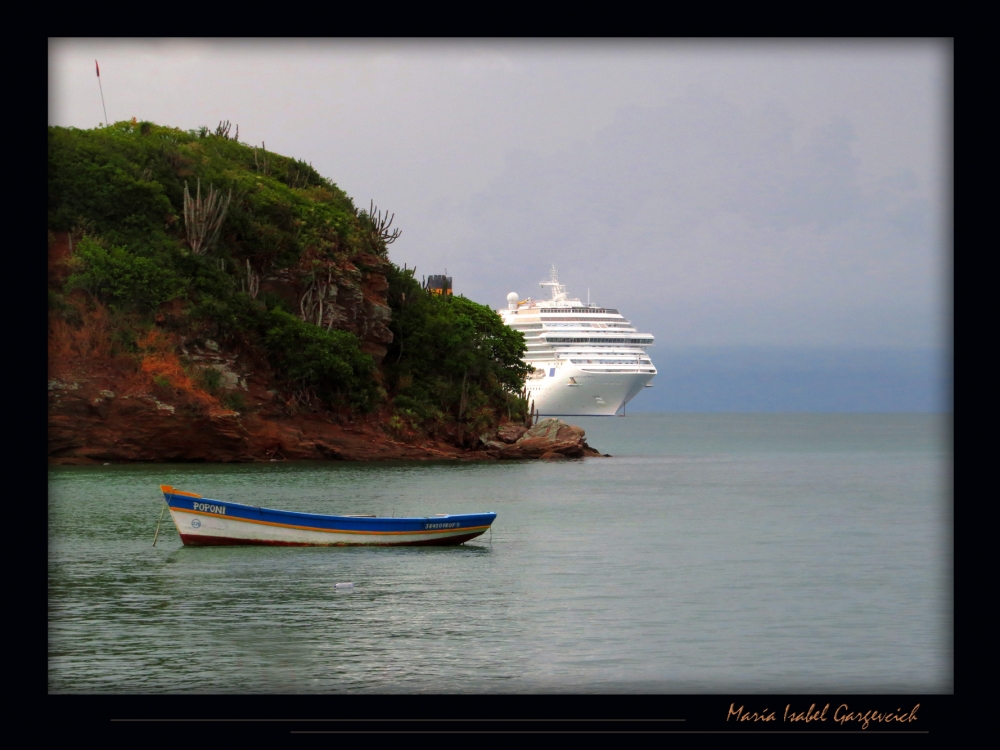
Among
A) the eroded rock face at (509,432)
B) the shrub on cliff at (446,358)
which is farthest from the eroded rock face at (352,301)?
the eroded rock face at (509,432)

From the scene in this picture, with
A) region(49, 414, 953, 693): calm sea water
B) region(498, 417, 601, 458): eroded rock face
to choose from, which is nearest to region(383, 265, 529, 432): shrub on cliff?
region(498, 417, 601, 458): eroded rock face

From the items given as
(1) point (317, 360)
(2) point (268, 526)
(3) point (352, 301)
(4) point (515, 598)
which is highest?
(3) point (352, 301)

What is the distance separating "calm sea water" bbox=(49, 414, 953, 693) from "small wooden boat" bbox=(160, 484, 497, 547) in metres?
0.29

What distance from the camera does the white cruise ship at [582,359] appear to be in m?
104

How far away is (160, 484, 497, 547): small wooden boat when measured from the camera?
2223 cm

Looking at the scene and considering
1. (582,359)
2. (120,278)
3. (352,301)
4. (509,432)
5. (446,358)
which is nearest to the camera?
(120,278)

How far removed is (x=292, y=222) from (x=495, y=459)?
14.6 m

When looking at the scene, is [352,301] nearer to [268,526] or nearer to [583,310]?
[268,526]

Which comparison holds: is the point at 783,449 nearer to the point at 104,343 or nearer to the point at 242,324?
the point at 242,324

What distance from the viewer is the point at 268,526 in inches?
883

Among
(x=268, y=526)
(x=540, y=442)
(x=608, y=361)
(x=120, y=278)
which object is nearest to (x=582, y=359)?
(x=608, y=361)

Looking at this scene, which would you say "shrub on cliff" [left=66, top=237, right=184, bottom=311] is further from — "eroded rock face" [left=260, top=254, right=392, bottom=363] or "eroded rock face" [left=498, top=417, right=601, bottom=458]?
"eroded rock face" [left=498, top=417, right=601, bottom=458]

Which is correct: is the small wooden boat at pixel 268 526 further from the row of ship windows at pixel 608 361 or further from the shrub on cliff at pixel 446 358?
the row of ship windows at pixel 608 361

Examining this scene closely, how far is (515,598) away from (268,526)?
638 cm
